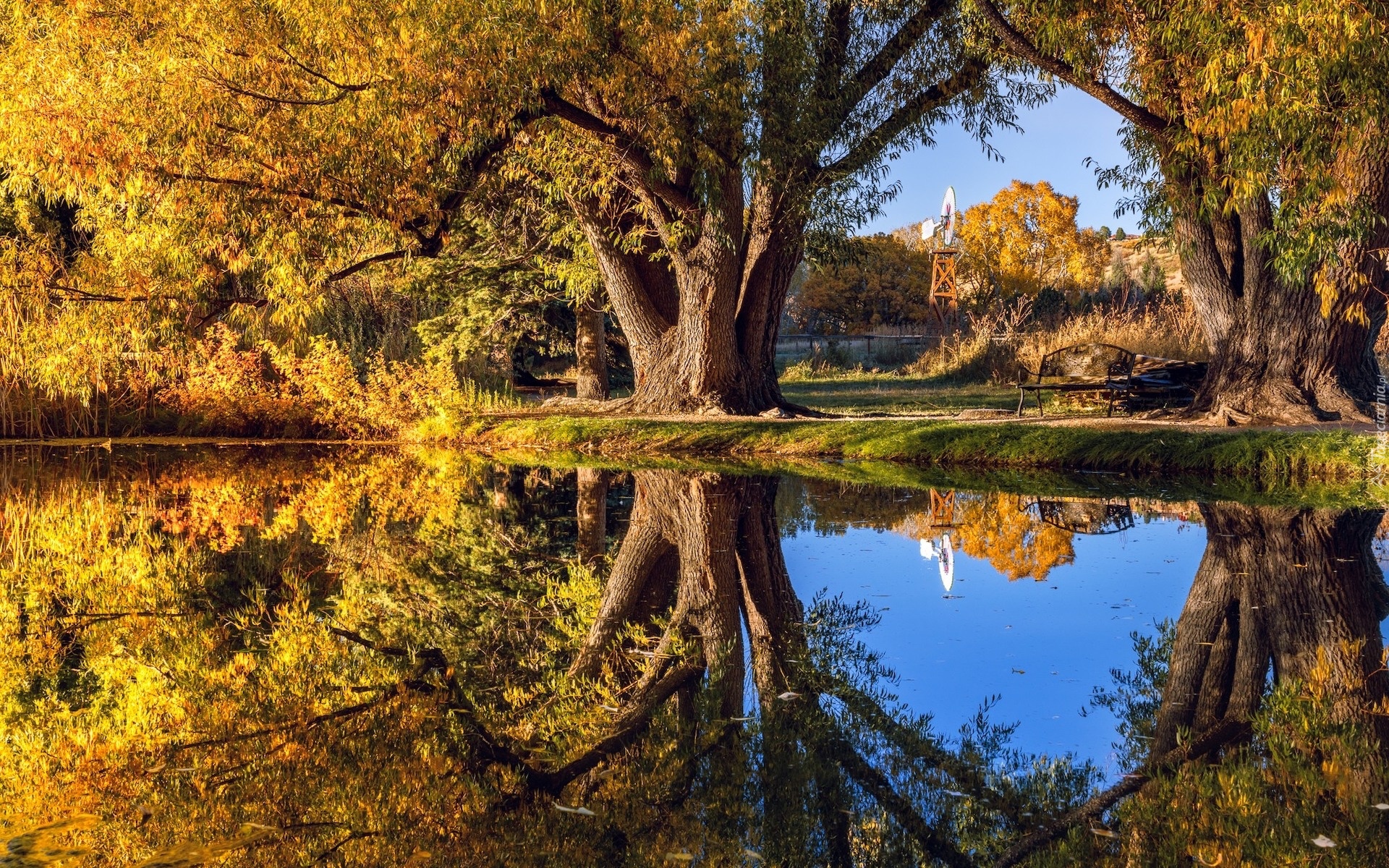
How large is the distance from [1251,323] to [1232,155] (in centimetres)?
370

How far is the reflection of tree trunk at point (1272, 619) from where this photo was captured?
424cm

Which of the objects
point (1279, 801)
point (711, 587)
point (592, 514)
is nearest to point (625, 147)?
point (592, 514)

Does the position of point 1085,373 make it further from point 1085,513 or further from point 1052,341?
point 1085,513

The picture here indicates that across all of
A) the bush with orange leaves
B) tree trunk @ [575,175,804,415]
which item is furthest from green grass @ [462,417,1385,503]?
the bush with orange leaves

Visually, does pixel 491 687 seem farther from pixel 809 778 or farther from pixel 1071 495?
pixel 1071 495

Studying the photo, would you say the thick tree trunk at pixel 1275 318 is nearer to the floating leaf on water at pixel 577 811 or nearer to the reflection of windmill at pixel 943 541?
the reflection of windmill at pixel 943 541

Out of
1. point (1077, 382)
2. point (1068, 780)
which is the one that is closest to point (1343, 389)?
point (1077, 382)

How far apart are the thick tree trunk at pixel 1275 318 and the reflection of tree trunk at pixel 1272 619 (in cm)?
600

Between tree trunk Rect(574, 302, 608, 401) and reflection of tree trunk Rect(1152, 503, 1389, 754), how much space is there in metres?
15.8

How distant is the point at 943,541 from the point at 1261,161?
552cm

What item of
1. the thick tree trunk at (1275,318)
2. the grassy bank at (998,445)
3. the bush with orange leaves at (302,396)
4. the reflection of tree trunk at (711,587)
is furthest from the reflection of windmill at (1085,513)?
the bush with orange leaves at (302,396)

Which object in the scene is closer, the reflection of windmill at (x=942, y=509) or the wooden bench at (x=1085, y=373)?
the reflection of windmill at (x=942, y=509)

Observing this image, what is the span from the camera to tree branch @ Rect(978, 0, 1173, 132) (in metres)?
13.0

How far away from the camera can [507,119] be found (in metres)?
13.3
